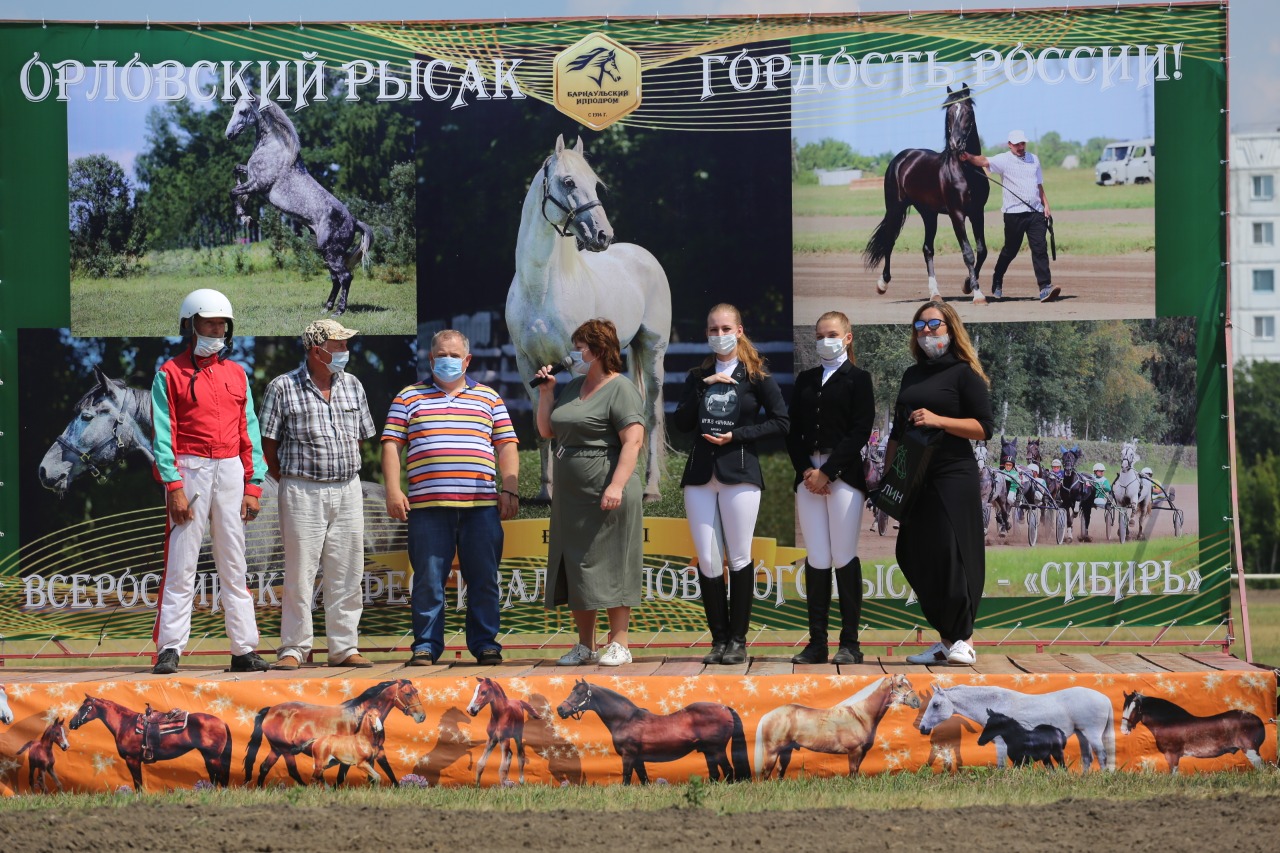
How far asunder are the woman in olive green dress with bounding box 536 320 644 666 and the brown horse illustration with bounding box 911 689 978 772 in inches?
50.2

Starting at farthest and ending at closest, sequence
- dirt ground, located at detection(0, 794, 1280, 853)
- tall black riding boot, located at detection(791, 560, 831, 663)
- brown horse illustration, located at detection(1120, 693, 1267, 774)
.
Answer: tall black riding boot, located at detection(791, 560, 831, 663)
brown horse illustration, located at detection(1120, 693, 1267, 774)
dirt ground, located at detection(0, 794, 1280, 853)

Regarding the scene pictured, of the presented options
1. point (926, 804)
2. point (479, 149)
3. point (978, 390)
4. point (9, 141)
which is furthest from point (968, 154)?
point (9, 141)

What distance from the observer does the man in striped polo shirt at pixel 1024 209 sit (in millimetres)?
6785

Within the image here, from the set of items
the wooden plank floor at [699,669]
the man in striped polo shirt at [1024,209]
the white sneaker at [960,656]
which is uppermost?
the man in striped polo shirt at [1024,209]

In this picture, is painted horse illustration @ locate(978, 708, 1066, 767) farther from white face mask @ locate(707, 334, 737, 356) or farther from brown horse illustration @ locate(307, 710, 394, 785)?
brown horse illustration @ locate(307, 710, 394, 785)

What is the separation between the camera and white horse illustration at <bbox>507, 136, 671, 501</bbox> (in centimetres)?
682

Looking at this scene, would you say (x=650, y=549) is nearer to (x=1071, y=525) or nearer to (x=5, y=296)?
(x=1071, y=525)

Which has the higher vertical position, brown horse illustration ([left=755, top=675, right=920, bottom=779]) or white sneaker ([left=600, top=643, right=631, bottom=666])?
white sneaker ([left=600, top=643, right=631, bottom=666])

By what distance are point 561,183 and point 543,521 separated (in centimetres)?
168

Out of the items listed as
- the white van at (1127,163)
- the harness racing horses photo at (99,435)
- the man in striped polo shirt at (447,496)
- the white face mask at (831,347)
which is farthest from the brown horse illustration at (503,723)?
the white van at (1127,163)

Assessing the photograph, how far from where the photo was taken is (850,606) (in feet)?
18.6

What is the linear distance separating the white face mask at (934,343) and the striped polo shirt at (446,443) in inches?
73.2

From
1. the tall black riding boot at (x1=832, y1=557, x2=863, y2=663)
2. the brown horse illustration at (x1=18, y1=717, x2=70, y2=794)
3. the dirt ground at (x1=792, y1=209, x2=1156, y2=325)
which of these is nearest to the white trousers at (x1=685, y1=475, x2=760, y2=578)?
the tall black riding boot at (x1=832, y1=557, x2=863, y2=663)

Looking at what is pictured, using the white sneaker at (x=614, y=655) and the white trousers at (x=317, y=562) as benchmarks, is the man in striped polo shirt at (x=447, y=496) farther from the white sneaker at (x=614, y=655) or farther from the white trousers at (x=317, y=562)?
the white sneaker at (x=614, y=655)
